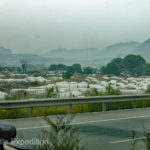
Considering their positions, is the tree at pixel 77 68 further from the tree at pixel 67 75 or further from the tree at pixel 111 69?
the tree at pixel 111 69

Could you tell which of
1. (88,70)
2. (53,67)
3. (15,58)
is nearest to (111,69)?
(88,70)

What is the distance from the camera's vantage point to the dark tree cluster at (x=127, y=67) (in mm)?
24250

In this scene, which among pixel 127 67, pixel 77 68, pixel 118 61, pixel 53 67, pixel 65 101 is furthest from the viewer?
pixel 118 61

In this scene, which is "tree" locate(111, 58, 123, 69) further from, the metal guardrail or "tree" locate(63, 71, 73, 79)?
the metal guardrail

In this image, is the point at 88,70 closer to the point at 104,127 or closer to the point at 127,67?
the point at 127,67

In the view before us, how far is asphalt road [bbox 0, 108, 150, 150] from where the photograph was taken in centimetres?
1012

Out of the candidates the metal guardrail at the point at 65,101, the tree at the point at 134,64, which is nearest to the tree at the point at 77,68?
the metal guardrail at the point at 65,101

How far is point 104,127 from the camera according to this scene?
1300 centimetres

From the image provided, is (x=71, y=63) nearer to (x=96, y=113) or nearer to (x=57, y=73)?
(x=57, y=73)

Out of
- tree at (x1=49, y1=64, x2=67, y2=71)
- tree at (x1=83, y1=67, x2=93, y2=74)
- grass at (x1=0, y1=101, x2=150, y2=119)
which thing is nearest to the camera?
grass at (x1=0, y1=101, x2=150, y2=119)

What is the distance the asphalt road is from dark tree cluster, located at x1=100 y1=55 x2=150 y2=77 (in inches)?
265

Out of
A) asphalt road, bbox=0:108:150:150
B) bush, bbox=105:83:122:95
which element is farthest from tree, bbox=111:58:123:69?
asphalt road, bbox=0:108:150:150

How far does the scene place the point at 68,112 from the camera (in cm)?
1583

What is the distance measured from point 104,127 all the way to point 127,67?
543 inches
